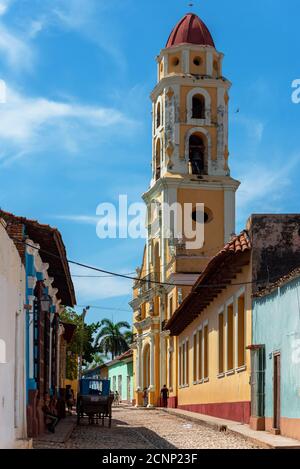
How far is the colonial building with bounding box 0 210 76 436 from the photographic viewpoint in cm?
1552

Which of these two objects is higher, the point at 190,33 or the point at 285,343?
the point at 190,33

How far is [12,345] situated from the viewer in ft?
43.0

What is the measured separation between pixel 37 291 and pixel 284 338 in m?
4.83

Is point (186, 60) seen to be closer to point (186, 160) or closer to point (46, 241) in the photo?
point (186, 160)

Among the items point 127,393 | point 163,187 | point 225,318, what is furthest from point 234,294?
point 127,393

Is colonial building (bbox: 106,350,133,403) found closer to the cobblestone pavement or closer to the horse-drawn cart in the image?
the horse-drawn cart

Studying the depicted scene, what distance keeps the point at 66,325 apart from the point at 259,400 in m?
13.3

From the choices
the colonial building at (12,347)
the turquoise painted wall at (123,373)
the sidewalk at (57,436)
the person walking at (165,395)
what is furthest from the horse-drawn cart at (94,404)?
the turquoise painted wall at (123,373)

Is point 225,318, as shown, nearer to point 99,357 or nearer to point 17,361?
point 17,361

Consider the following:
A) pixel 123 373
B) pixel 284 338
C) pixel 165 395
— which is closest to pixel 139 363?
pixel 165 395

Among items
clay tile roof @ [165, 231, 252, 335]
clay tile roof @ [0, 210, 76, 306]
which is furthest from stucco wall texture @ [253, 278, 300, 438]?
clay tile roof @ [0, 210, 76, 306]

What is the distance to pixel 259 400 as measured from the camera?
18.7 metres

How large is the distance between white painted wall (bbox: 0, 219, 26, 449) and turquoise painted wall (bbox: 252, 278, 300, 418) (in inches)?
178

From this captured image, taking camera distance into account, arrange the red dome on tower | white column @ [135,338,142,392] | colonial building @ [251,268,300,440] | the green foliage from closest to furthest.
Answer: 1. colonial building @ [251,268,300,440]
2. the red dome on tower
3. white column @ [135,338,142,392]
4. the green foliage
